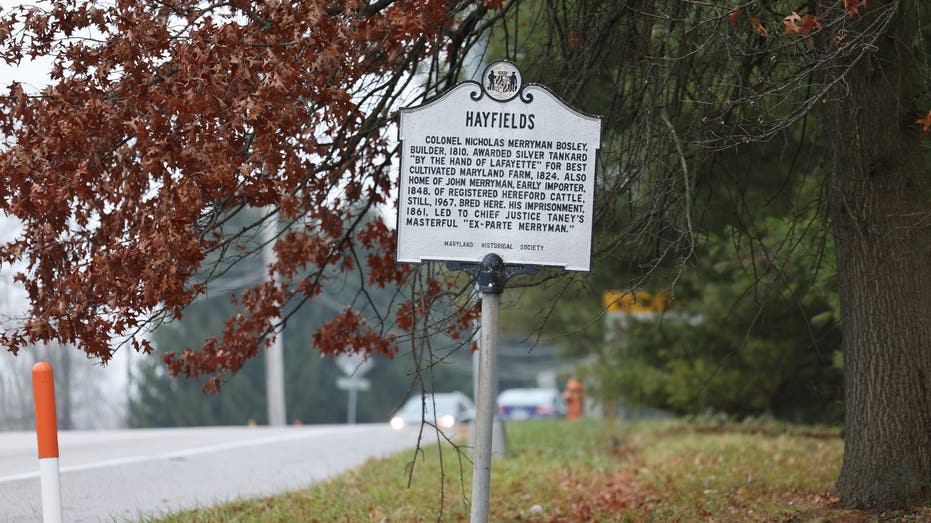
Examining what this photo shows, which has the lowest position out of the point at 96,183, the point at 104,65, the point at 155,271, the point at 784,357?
the point at 784,357

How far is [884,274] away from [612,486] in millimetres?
4425

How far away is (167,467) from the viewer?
13086 millimetres

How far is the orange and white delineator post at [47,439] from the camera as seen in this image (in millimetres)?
5316

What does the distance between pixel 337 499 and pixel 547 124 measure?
4.77 meters

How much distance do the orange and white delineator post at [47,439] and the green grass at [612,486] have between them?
6.01ft

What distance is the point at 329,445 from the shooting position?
59.5 ft

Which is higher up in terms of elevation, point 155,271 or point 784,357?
point 155,271

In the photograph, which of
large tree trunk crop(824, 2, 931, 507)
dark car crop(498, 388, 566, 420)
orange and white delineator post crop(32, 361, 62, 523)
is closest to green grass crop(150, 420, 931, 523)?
large tree trunk crop(824, 2, 931, 507)

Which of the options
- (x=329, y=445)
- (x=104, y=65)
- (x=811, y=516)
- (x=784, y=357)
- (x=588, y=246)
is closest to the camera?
(x=588, y=246)

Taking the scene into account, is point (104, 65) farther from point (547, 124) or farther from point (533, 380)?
point (533, 380)

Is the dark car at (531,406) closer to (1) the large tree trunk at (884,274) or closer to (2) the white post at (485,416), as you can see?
(1) the large tree trunk at (884,274)

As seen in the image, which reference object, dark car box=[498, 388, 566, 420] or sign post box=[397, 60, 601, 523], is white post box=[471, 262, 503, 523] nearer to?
sign post box=[397, 60, 601, 523]

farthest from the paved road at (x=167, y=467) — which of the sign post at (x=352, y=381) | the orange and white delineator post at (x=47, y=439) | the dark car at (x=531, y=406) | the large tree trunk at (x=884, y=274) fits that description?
the sign post at (x=352, y=381)

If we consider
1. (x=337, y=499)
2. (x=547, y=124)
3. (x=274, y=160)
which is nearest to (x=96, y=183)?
(x=274, y=160)
